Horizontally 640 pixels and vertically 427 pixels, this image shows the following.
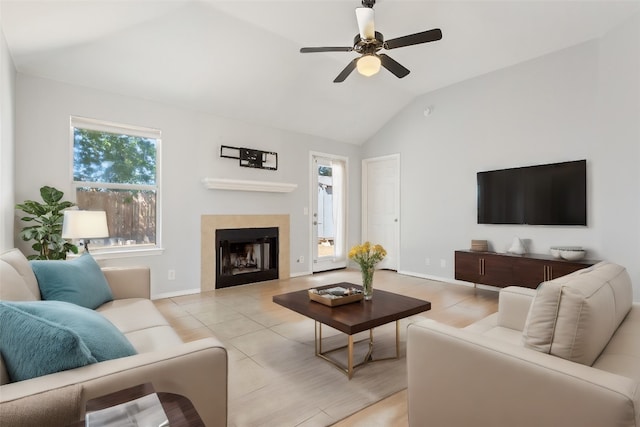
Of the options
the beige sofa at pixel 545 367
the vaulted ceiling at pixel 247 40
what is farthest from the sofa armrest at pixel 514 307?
the vaulted ceiling at pixel 247 40

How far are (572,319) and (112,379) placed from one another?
1.52 meters

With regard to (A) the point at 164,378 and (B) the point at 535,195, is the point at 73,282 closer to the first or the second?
(A) the point at 164,378

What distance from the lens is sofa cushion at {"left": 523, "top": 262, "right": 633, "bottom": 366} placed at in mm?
1109

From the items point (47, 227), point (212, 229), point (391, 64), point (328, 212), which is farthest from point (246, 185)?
point (391, 64)

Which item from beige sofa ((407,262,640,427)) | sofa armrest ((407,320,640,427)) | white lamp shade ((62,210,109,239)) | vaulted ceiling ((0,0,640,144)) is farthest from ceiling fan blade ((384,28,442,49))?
white lamp shade ((62,210,109,239))

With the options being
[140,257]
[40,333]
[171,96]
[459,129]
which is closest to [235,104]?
[171,96]

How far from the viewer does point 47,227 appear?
118 inches

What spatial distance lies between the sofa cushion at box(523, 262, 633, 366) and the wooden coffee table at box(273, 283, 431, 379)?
3.18ft

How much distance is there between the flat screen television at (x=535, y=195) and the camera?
11.9 feet

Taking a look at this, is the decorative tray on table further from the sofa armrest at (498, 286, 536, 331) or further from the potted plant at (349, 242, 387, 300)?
the sofa armrest at (498, 286, 536, 331)

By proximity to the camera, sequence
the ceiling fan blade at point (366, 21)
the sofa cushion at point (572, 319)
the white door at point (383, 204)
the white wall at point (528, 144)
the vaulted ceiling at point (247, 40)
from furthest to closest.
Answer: the white door at point (383, 204), the white wall at point (528, 144), the vaulted ceiling at point (247, 40), the ceiling fan blade at point (366, 21), the sofa cushion at point (572, 319)

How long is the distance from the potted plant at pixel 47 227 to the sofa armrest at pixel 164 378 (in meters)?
2.60

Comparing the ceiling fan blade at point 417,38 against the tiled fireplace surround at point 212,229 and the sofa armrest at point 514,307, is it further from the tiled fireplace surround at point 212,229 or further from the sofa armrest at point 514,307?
the tiled fireplace surround at point 212,229

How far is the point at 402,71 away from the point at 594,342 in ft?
8.19
